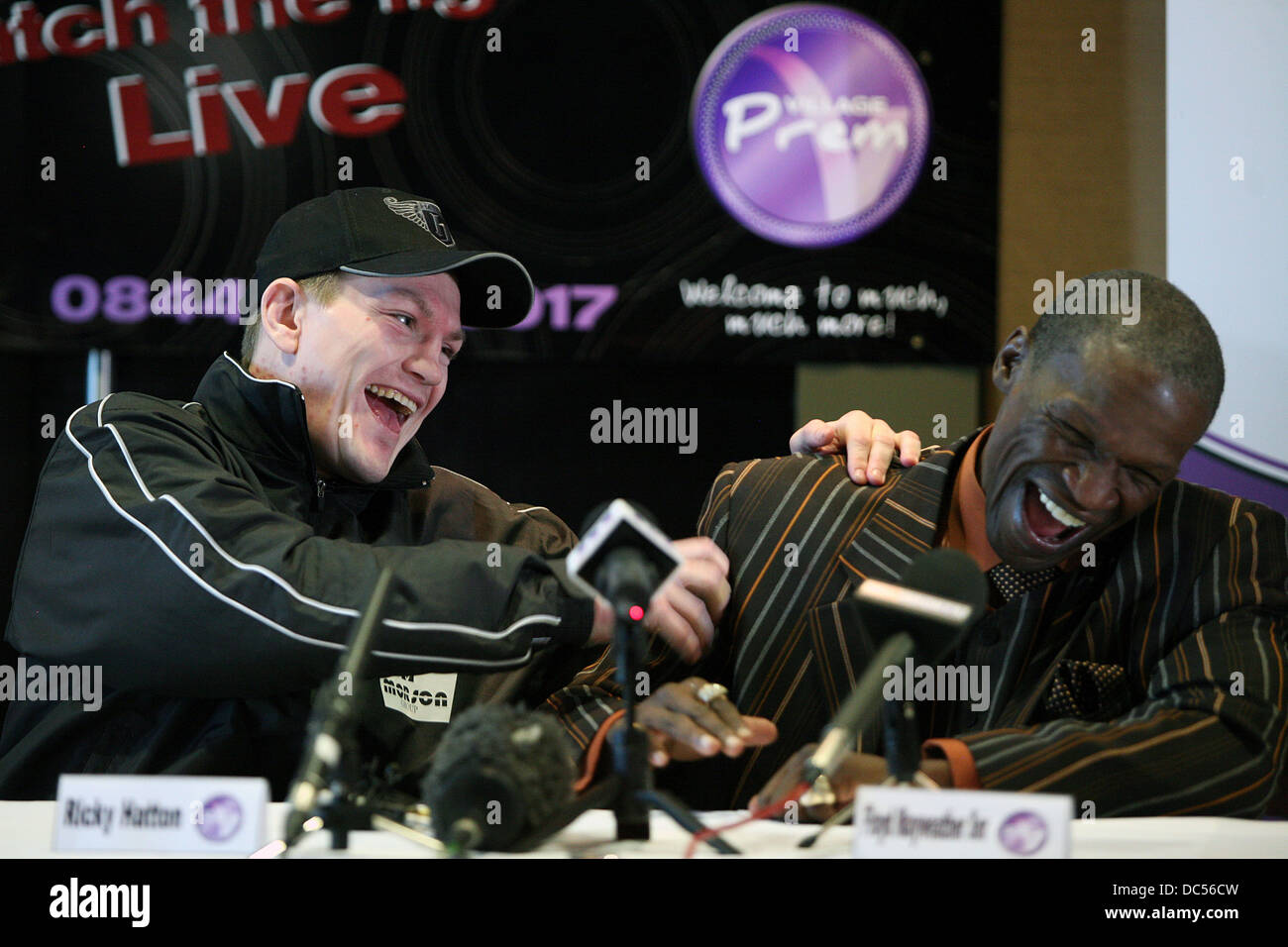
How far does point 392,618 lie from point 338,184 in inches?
69.5

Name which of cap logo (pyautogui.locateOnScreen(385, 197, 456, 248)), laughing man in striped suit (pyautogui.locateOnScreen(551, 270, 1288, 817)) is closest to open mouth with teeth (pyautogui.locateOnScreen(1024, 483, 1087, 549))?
laughing man in striped suit (pyautogui.locateOnScreen(551, 270, 1288, 817))

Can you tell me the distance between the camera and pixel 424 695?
1722 millimetres

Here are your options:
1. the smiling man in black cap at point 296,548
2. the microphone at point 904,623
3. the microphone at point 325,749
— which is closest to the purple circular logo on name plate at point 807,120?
the smiling man in black cap at point 296,548

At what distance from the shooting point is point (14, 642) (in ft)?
5.16

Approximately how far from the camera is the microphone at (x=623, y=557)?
0.95 metres

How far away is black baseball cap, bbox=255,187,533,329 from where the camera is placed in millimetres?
1796

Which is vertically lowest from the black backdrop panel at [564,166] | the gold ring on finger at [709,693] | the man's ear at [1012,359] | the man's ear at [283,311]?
the gold ring on finger at [709,693]

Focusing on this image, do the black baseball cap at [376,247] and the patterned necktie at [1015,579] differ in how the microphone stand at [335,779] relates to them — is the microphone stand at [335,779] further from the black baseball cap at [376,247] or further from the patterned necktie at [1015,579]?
the patterned necktie at [1015,579]

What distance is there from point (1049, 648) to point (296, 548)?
3.16ft

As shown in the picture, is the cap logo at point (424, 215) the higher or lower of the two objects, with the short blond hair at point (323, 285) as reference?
higher

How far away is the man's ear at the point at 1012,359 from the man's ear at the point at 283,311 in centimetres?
99

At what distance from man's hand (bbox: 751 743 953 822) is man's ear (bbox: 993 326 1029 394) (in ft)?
2.07

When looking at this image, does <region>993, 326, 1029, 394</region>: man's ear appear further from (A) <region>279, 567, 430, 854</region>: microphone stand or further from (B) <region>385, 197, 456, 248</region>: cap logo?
(A) <region>279, 567, 430, 854</region>: microphone stand
